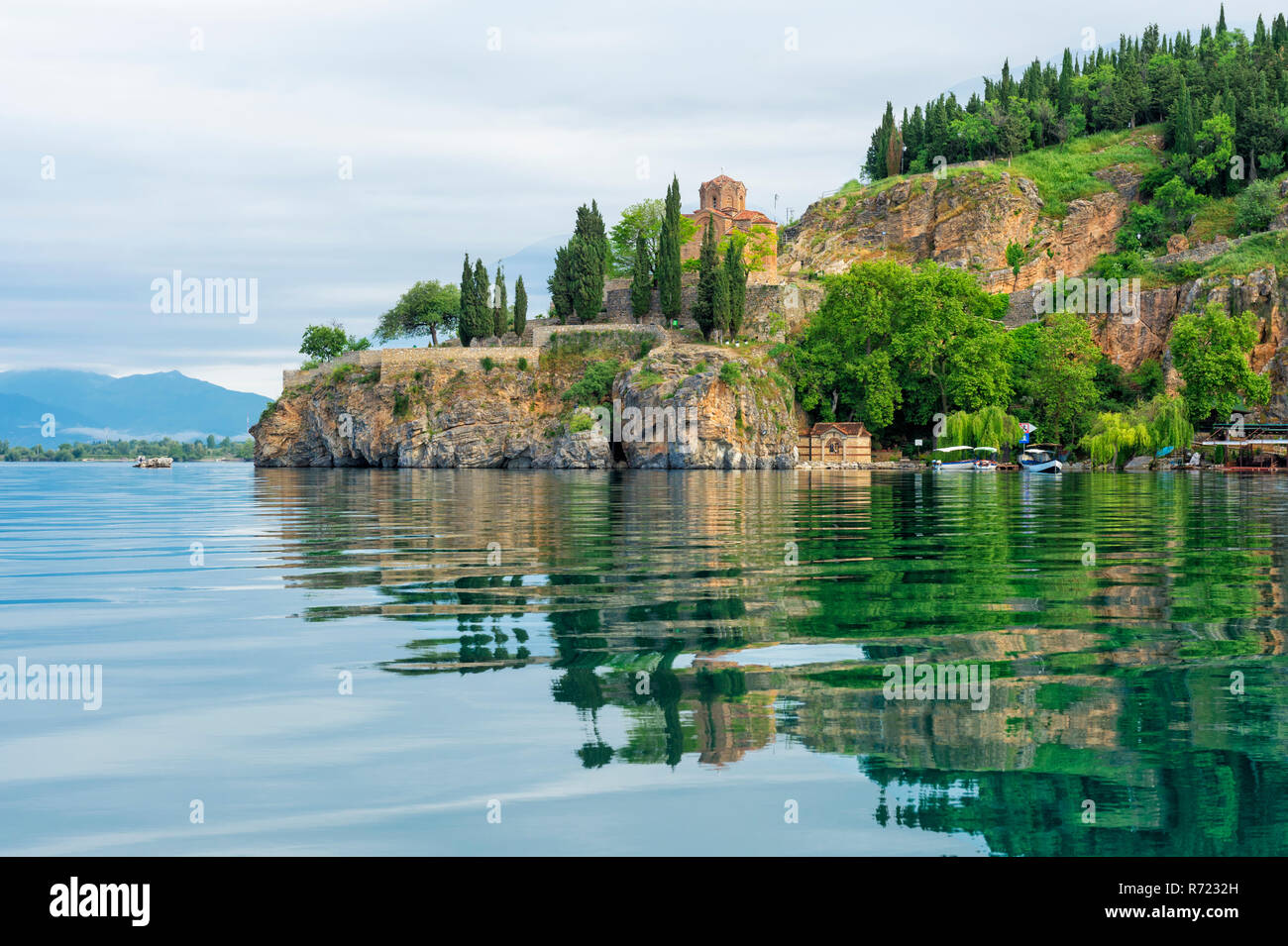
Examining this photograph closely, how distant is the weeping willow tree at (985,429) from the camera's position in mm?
75750

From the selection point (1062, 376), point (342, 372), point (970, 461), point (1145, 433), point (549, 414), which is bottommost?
point (970, 461)

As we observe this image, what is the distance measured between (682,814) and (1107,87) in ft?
460

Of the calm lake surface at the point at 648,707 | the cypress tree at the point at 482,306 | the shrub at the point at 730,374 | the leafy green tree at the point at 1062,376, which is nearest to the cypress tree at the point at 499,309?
the cypress tree at the point at 482,306

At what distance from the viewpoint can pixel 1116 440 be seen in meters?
69.1

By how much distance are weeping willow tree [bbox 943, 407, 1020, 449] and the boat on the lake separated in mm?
1732

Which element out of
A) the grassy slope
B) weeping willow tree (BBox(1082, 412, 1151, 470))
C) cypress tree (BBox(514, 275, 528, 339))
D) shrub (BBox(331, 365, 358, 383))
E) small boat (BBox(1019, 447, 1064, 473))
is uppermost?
the grassy slope

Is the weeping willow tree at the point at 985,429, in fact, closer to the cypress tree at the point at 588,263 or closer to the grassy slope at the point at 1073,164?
the cypress tree at the point at 588,263

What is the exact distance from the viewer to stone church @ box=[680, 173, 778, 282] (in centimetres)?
11050

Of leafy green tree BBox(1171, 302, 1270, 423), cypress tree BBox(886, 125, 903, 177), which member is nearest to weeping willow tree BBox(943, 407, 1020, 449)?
leafy green tree BBox(1171, 302, 1270, 423)

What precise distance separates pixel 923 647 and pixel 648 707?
3.18 meters

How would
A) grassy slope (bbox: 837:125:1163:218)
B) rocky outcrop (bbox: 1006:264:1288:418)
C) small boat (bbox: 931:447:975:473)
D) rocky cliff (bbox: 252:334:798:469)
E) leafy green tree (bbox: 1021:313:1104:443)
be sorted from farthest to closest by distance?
grassy slope (bbox: 837:125:1163:218), rocky cliff (bbox: 252:334:798:469), leafy green tree (bbox: 1021:313:1104:443), rocky outcrop (bbox: 1006:264:1288:418), small boat (bbox: 931:447:975:473)

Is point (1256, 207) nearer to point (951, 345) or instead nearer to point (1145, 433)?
point (951, 345)

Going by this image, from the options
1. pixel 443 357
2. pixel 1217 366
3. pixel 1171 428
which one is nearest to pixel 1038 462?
pixel 1171 428

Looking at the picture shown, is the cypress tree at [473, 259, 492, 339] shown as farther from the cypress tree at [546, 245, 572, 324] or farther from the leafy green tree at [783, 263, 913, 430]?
the leafy green tree at [783, 263, 913, 430]
